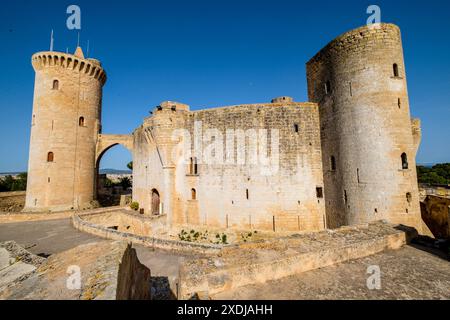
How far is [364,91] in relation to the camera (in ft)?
34.5

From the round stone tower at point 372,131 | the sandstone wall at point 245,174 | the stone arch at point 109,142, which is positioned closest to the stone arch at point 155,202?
A: the sandstone wall at point 245,174

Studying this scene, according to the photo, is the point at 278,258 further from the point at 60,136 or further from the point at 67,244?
the point at 60,136

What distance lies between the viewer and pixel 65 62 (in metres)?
19.6

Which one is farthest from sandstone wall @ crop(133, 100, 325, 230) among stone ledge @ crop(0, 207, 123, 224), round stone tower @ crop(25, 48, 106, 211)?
round stone tower @ crop(25, 48, 106, 211)

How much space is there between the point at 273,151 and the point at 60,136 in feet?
62.5

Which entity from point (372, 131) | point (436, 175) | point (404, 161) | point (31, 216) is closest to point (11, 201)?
point (31, 216)

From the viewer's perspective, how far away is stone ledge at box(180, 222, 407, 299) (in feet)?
12.3

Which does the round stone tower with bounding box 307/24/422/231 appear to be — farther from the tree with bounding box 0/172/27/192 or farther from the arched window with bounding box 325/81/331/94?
the tree with bounding box 0/172/27/192

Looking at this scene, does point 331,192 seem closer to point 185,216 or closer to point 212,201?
point 212,201

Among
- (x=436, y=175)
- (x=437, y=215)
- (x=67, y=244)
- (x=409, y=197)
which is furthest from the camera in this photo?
(x=436, y=175)

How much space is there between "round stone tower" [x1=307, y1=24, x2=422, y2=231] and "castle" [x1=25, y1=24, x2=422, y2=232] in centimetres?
5
